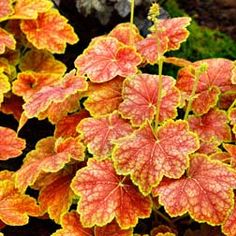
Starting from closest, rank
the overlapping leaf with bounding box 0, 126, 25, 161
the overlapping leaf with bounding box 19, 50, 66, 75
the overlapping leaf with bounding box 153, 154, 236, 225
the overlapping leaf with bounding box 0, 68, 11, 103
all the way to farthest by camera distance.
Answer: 1. the overlapping leaf with bounding box 153, 154, 236, 225
2. the overlapping leaf with bounding box 0, 126, 25, 161
3. the overlapping leaf with bounding box 0, 68, 11, 103
4. the overlapping leaf with bounding box 19, 50, 66, 75

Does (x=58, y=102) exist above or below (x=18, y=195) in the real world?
above

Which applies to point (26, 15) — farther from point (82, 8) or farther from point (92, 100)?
point (92, 100)

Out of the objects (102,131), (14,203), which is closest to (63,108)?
(102,131)

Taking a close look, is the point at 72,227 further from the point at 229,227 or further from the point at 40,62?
the point at 40,62

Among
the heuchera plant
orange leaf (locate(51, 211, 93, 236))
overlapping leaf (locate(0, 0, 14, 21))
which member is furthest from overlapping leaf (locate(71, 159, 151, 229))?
overlapping leaf (locate(0, 0, 14, 21))

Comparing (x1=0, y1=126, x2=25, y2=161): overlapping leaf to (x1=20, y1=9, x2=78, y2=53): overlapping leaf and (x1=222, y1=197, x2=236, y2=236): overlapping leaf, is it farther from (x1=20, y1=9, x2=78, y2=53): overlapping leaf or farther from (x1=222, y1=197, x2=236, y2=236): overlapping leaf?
(x1=222, y1=197, x2=236, y2=236): overlapping leaf

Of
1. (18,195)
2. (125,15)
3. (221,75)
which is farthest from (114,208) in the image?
(125,15)
